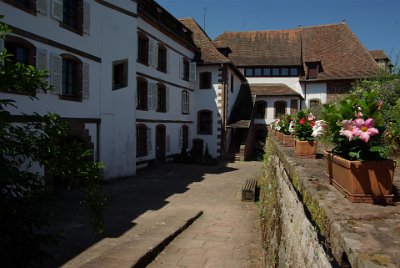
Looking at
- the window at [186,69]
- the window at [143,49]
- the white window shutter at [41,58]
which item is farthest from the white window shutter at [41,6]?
the window at [186,69]

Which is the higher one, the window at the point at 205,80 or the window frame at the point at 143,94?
the window at the point at 205,80

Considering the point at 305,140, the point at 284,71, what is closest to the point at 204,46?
the point at 284,71

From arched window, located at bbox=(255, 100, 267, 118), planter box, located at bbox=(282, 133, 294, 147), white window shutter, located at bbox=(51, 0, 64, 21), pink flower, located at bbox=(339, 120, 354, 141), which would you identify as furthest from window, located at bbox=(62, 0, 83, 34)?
arched window, located at bbox=(255, 100, 267, 118)

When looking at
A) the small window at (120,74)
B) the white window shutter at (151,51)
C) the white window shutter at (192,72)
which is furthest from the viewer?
the white window shutter at (192,72)

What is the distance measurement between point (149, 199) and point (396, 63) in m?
8.65

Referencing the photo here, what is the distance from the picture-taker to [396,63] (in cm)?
911

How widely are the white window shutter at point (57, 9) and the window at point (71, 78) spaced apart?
4.40ft

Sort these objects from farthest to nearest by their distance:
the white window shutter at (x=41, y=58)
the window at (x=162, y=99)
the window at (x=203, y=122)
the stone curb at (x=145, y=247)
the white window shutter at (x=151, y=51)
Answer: the window at (x=203, y=122)
the window at (x=162, y=99)
the white window shutter at (x=151, y=51)
the white window shutter at (x=41, y=58)
the stone curb at (x=145, y=247)

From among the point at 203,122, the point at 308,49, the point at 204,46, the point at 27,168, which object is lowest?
the point at 27,168

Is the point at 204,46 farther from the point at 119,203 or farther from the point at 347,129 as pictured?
the point at 347,129

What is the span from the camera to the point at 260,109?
1210 inches

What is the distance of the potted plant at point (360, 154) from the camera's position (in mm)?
2439

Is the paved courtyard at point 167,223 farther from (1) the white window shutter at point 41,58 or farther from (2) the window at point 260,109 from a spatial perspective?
(2) the window at point 260,109

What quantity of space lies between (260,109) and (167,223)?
923 inches
